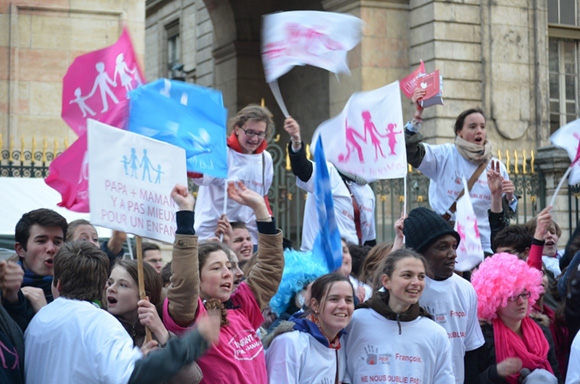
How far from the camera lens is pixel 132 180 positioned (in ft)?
15.1

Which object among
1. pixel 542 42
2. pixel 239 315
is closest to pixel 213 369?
pixel 239 315

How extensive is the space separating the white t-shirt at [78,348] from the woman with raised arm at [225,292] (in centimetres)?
57

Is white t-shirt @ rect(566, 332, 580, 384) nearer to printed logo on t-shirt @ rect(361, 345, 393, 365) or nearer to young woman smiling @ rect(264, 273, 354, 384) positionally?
printed logo on t-shirt @ rect(361, 345, 393, 365)

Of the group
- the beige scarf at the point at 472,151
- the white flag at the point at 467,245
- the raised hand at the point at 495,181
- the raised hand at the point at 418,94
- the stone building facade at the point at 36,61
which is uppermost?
the stone building facade at the point at 36,61

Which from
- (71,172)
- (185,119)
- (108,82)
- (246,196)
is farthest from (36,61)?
(246,196)

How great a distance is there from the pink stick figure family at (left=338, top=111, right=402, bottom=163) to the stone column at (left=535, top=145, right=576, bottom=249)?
9658 mm

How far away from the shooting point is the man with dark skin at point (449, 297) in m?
5.98

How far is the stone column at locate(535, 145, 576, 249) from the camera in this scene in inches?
655

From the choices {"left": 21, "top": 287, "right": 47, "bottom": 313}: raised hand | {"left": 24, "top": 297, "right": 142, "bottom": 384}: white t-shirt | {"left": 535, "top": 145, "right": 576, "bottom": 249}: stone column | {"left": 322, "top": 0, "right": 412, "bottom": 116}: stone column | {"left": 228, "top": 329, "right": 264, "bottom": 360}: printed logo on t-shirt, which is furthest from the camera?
{"left": 322, "top": 0, "right": 412, "bottom": 116}: stone column

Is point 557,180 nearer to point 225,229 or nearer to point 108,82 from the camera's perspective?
point 108,82

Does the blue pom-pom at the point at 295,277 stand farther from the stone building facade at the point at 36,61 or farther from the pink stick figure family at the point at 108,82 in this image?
the stone building facade at the point at 36,61

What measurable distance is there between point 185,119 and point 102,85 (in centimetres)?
159

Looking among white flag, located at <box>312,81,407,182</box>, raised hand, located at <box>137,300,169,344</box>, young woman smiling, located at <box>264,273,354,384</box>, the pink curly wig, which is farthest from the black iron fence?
raised hand, located at <box>137,300,169,344</box>

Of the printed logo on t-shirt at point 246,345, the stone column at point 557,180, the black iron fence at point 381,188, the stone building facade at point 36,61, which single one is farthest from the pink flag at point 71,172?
the stone column at point 557,180
